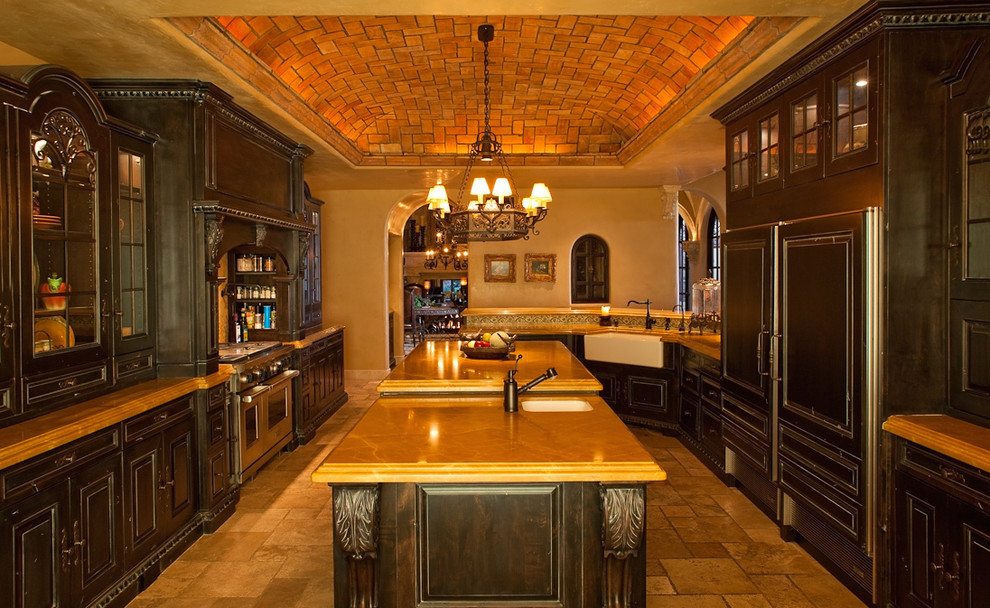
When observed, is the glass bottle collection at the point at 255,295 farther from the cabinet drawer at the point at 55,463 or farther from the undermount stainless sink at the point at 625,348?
the undermount stainless sink at the point at 625,348

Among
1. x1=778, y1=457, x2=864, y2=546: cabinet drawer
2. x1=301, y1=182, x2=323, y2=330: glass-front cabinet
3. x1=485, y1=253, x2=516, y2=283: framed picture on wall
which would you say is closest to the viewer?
x1=778, y1=457, x2=864, y2=546: cabinet drawer

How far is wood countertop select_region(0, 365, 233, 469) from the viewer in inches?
98.0

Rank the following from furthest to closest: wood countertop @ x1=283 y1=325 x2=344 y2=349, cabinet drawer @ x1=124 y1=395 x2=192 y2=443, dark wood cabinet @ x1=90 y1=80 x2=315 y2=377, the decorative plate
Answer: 1. wood countertop @ x1=283 y1=325 x2=344 y2=349
2. the decorative plate
3. dark wood cabinet @ x1=90 y1=80 x2=315 y2=377
4. cabinet drawer @ x1=124 y1=395 x2=192 y2=443

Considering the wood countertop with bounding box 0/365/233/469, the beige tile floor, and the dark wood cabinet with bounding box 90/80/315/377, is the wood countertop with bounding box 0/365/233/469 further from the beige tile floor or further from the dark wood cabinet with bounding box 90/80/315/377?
the beige tile floor

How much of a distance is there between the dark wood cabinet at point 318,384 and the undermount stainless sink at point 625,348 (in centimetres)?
310

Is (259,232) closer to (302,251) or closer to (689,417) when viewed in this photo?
(302,251)

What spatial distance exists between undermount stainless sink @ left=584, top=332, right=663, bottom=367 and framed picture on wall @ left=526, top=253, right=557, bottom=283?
239cm

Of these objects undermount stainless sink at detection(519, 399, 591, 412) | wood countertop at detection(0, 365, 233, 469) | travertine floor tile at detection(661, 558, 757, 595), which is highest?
wood countertop at detection(0, 365, 233, 469)

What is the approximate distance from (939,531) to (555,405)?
1.87 m

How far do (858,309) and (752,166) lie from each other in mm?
1649

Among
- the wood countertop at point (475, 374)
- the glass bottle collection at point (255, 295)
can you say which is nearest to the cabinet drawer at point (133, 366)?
the wood countertop at point (475, 374)

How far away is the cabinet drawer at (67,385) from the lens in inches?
115

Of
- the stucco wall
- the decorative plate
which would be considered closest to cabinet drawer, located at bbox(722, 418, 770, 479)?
the decorative plate

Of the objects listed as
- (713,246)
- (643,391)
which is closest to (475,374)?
(643,391)
